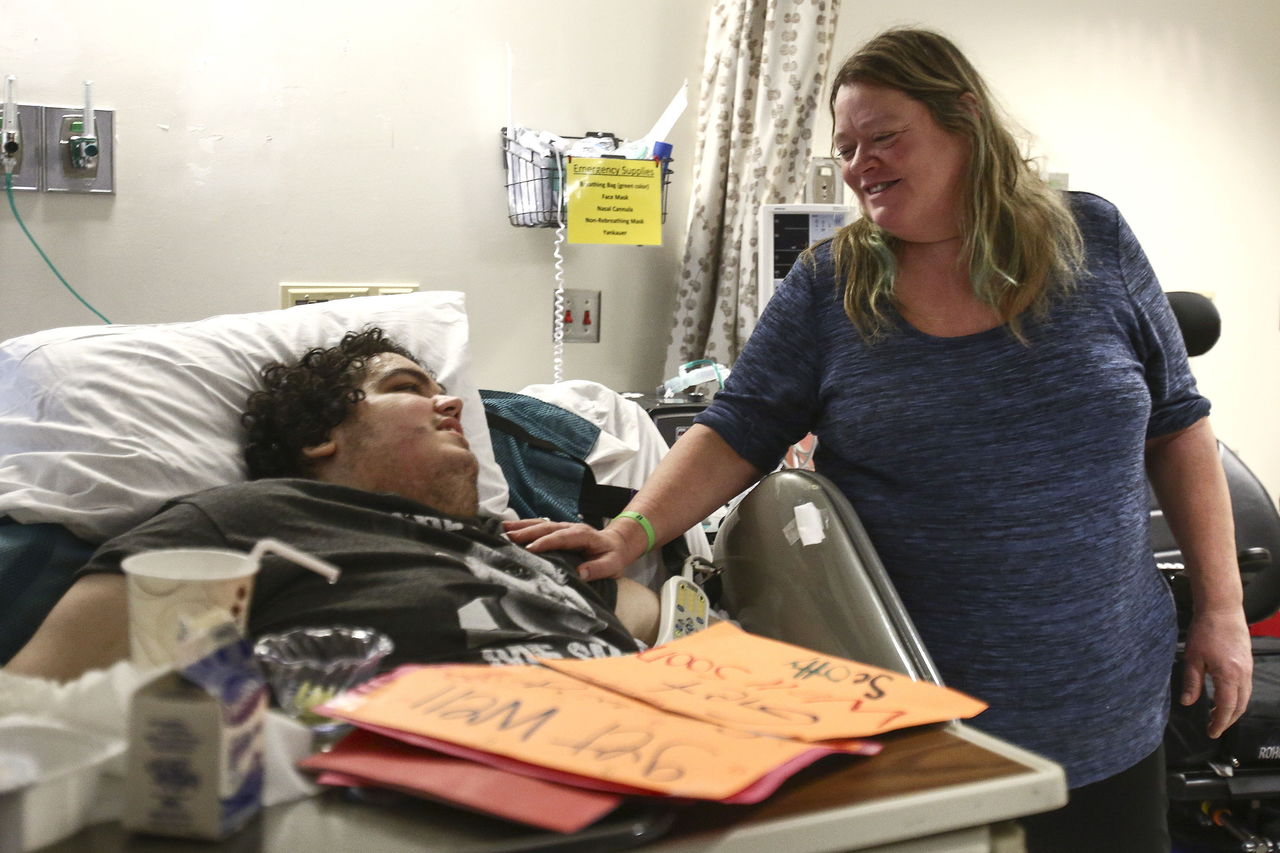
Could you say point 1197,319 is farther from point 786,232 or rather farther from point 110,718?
point 110,718

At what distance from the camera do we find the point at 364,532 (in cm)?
125

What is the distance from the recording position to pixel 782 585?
1396mm

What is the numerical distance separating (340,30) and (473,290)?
22.6 inches

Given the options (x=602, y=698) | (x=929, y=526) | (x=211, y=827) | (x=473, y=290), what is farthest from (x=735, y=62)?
(x=211, y=827)

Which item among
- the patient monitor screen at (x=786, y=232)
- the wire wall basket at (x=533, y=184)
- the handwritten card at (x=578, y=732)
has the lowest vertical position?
the handwritten card at (x=578, y=732)

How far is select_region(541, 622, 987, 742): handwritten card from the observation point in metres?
0.71

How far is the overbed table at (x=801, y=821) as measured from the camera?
0.57 metres

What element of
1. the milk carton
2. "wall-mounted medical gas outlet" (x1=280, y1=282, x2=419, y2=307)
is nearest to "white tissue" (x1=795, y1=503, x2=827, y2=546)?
the milk carton

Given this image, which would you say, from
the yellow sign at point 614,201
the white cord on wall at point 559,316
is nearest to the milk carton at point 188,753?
the yellow sign at point 614,201

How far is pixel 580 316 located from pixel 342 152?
24.8 inches

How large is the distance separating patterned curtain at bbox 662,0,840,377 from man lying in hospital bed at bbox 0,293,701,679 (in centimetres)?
93

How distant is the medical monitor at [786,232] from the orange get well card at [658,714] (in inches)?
60.8

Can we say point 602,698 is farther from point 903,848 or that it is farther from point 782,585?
point 782,585

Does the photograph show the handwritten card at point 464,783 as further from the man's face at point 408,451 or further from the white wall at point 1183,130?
the white wall at point 1183,130
